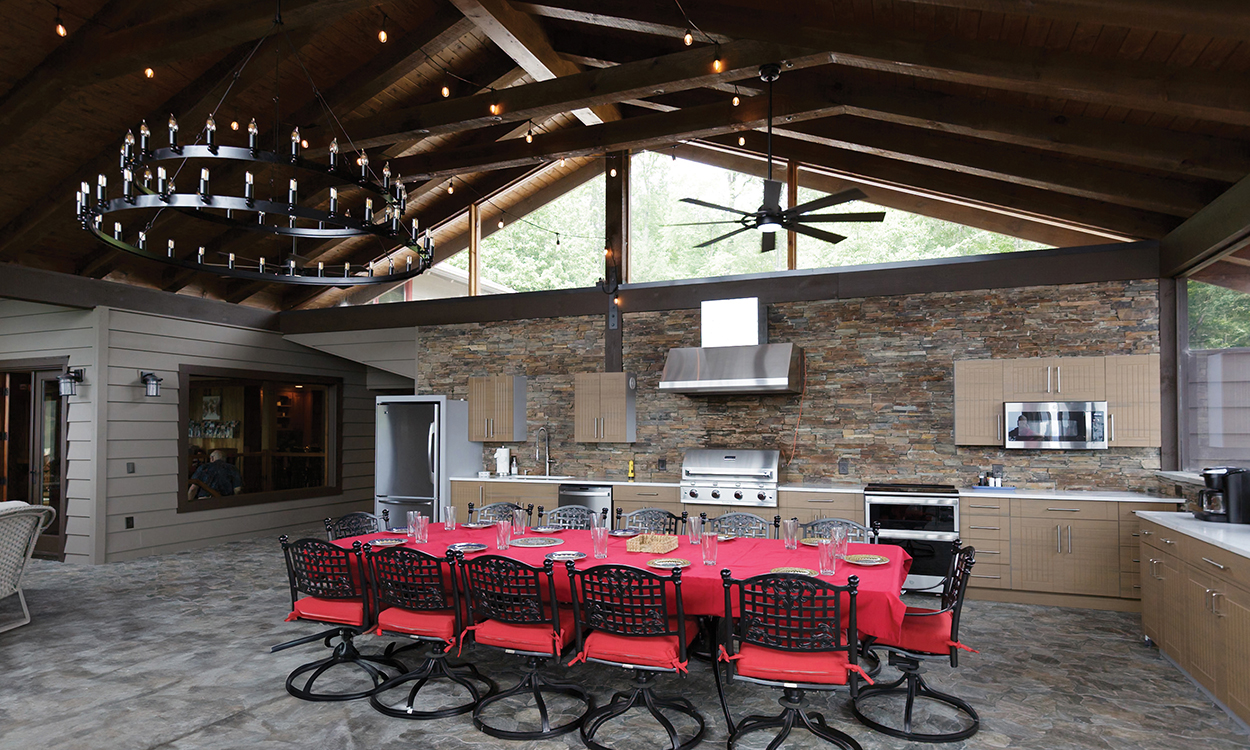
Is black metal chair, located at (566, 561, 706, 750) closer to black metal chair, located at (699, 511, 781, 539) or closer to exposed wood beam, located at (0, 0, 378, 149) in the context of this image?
black metal chair, located at (699, 511, 781, 539)

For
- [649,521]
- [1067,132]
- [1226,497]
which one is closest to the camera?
[1226,497]

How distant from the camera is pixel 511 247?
8938mm

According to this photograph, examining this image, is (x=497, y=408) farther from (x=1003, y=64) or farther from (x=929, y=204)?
(x=1003, y=64)

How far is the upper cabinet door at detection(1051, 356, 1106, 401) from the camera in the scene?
6281 millimetres

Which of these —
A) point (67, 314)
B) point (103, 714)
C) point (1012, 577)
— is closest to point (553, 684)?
point (103, 714)

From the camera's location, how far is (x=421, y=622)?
4000 mm

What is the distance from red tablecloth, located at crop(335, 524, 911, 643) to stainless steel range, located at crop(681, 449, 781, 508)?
217 centimetres

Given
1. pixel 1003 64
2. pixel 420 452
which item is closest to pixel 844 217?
pixel 1003 64

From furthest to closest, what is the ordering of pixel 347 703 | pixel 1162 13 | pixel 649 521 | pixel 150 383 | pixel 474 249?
1. pixel 474 249
2. pixel 150 383
3. pixel 649 521
4. pixel 347 703
5. pixel 1162 13

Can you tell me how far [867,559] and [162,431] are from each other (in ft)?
26.9

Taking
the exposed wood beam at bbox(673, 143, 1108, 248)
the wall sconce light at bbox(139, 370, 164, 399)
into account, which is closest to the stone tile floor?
the wall sconce light at bbox(139, 370, 164, 399)

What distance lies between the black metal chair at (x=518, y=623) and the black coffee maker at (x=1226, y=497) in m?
3.97

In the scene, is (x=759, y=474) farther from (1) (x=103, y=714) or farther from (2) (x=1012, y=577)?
(1) (x=103, y=714)

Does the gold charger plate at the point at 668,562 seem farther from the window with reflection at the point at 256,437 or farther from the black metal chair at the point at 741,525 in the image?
the window with reflection at the point at 256,437
